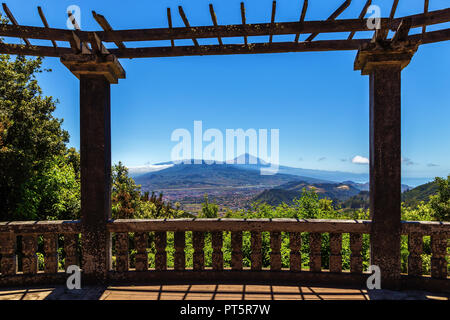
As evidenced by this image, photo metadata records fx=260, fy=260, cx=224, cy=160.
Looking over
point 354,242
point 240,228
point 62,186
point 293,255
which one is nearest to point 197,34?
point 240,228

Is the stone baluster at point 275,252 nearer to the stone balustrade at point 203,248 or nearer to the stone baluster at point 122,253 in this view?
the stone balustrade at point 203,248

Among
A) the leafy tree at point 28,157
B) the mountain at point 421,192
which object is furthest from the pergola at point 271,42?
the mountain at point 421,192

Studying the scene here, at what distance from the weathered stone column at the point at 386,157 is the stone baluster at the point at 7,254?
4.44 meters

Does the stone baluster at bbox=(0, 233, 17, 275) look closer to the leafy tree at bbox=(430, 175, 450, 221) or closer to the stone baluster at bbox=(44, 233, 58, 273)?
the stone baluster at bbox=(44, 233, 58, 273)

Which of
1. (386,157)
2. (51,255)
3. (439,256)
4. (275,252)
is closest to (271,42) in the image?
(386,157)

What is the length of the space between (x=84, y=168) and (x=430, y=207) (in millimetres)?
29019

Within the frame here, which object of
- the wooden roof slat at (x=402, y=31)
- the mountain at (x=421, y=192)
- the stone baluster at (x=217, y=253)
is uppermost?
the wooden roof slat at (x=402, y=31)

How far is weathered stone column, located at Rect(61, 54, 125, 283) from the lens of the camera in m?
3.24

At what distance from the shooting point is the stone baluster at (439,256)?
3064 millimetres

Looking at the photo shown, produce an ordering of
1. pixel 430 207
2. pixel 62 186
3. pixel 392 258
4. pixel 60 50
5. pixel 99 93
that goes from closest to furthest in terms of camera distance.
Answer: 1. pixel 392 258
2. pixel 99 93
3. pixel 60 50
4. pixel 62 186
5. pixel 430 207

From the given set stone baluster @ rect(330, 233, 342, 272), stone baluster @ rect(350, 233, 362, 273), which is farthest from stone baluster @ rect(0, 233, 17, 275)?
stone baluster @ rect(350, 233, 362, 273)

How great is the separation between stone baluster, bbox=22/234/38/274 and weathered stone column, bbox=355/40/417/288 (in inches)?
165

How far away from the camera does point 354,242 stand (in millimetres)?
3248

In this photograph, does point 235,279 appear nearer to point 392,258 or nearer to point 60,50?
point 392,258
